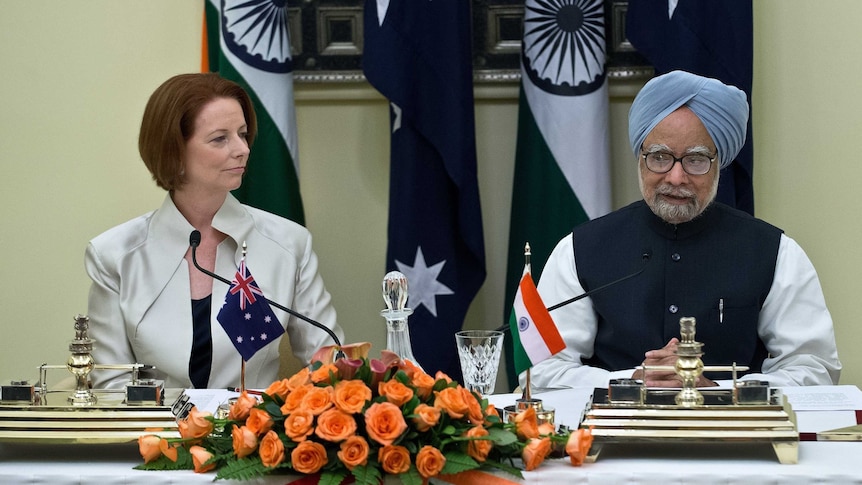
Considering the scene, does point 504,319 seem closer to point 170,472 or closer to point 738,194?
point 738,194

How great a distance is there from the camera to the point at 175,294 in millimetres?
3092

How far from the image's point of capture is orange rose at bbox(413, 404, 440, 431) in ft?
5.68

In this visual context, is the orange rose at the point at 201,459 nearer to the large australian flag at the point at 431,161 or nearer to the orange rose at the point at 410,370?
the orange rose at the point at 410,370

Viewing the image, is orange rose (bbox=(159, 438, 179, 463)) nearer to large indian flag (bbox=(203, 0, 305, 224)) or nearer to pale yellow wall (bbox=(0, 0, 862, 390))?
large indian flag (bbox=(203, 0, 305, 224))

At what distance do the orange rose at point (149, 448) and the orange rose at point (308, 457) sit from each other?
0.97 feet

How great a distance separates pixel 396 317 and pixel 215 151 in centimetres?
116

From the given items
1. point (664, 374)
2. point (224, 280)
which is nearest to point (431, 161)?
point (664, 374)

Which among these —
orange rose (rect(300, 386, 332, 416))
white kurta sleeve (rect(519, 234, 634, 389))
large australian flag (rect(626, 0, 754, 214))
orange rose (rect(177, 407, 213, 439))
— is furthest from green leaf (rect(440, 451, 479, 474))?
large australian flag (rect(626, 0, 754, 214))

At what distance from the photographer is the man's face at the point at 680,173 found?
9.56 feet

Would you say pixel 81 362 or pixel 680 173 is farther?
pixel 680 173

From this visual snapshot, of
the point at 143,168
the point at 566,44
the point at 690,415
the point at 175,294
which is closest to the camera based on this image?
the point at 690,415

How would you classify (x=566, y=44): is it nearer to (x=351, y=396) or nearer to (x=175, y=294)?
(x=175, y=294)

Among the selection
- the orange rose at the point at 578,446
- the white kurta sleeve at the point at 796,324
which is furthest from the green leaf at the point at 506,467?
the white kurta sleeve at the point at 796,324

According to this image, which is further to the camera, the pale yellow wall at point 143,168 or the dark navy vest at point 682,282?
the pale yellow wall at point 143,168
